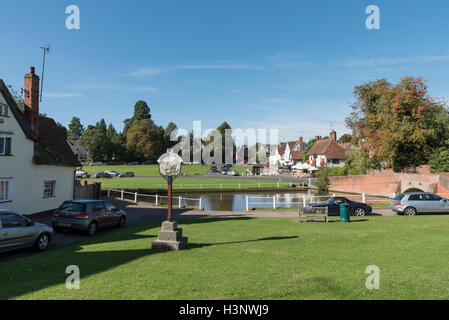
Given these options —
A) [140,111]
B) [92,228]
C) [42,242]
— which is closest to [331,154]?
[92,228]

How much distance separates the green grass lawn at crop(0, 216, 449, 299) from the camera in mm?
5902

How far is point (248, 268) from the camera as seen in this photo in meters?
7.58

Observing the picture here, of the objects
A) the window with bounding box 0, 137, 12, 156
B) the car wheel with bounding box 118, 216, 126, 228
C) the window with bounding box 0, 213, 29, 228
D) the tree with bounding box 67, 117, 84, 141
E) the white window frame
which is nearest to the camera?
the window with bounding box 0, 213, 29, 228

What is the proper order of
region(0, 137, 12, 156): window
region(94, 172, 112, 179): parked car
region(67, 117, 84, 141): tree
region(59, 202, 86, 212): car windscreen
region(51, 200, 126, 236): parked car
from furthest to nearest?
region(67, 117, 84, 141): tree → region(94, 172, 112, 179): parked car → region(0, 137, 12, 156): window → region(59, 202, 86, 212): car windscreen → region(51, 200, 126, 236): parked car

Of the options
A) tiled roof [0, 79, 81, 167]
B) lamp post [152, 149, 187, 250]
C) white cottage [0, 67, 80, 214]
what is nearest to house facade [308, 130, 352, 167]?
tiled roof [0, 79, 81, 167]

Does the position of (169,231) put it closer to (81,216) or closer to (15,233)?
(15,233)

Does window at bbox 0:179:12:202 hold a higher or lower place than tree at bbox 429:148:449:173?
lower

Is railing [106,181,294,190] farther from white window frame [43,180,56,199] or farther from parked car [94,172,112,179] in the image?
white window frame [43,180,56,199]

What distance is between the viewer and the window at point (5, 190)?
59.6ft

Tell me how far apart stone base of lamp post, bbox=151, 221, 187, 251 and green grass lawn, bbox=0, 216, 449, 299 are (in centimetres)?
38

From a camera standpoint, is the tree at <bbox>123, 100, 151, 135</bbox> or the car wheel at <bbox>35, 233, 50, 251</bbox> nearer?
the car wheel at <bbox>35, 233, 50, 251</bbox>

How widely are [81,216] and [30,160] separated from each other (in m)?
9.45

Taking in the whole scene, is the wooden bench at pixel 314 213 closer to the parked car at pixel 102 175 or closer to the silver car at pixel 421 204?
the silver car at pixel 421 204
